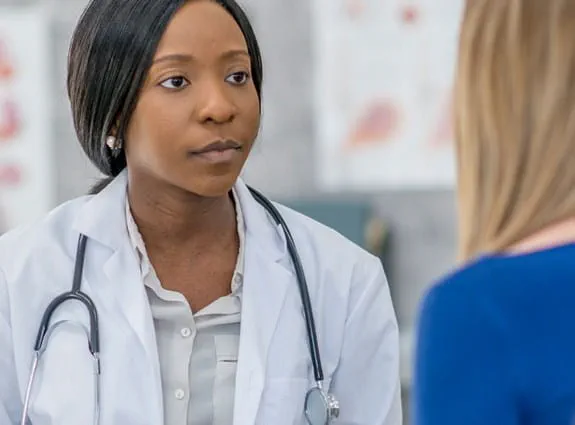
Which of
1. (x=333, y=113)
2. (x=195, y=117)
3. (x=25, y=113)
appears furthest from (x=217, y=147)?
(x=25, y=113)

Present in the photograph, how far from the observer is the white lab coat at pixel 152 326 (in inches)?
52.7

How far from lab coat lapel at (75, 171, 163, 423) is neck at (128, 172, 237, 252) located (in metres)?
0.02

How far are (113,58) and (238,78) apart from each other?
145 millimetres

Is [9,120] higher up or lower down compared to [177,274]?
higher up

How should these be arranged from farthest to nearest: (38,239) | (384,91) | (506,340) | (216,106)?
1. (384,91)
2. (38,239)
3. (216,106)
4. (506,340)

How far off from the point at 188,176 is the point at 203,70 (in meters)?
0.12

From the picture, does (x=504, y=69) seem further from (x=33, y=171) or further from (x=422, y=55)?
(x=33, y=171)

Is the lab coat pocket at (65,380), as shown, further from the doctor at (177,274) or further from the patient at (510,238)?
the patient at (510,238)

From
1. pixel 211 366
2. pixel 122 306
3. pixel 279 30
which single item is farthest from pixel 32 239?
pixel 279 30

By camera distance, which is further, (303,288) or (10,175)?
(10,175)

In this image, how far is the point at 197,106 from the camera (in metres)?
1.32

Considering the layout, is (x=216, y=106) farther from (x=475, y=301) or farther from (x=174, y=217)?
(x=475, y=301)

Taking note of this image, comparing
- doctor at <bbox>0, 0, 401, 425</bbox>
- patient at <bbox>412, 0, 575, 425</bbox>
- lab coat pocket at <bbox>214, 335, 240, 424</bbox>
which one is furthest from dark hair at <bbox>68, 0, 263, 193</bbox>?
patient at <bbox>412, 0, 575, 425</bbox>

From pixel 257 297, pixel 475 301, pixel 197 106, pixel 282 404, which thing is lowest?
pixel 282 404
